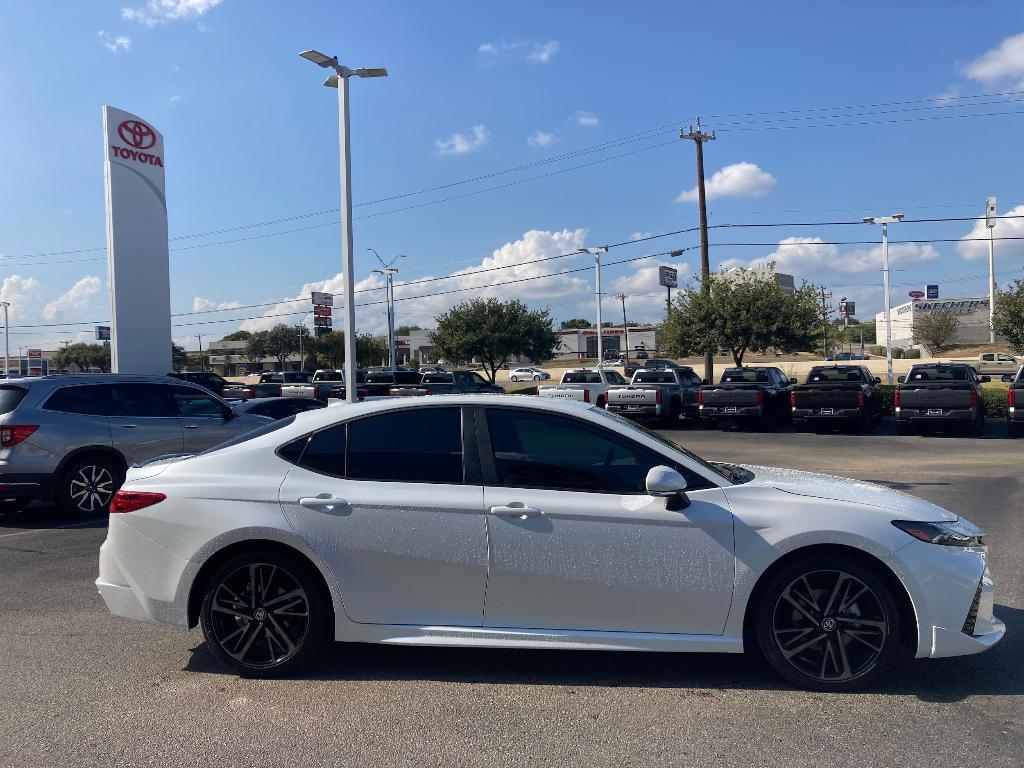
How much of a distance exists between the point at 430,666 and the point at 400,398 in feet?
5.22

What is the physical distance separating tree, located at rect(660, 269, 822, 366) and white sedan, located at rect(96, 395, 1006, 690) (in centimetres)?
2975

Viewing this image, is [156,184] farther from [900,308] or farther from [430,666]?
[900,308]

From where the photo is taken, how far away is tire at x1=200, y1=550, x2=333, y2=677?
467 centimetres

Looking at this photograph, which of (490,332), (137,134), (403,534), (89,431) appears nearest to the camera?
(403,534)

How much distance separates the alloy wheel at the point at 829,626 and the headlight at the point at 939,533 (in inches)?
15.2

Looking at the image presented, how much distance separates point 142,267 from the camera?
84.1ft

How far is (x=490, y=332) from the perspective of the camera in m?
47.8

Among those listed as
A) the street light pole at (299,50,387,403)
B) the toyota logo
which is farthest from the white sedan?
the toyota logo

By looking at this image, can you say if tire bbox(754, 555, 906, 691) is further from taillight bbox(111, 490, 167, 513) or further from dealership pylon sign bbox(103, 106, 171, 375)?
dealership pylon sign bbox(103, 106, 171, 375)

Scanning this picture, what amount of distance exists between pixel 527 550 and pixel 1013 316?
35076 millimetres

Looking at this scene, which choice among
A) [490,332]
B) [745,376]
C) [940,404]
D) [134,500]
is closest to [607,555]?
[134,500]

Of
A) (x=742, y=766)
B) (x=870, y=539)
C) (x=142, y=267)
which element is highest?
(x=142, y=267)

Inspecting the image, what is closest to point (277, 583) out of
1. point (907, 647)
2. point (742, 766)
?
point (742, 766)

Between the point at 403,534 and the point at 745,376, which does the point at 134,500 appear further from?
the point at 745,376
